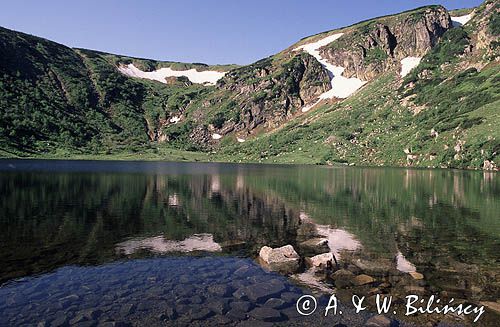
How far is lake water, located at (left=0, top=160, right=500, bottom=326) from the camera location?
66.3 feet

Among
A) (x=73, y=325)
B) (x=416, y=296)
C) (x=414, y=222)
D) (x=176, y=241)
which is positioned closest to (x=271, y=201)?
(x=414, y=222)

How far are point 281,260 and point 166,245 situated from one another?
12.0 m

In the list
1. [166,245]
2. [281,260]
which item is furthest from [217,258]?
[166,245]

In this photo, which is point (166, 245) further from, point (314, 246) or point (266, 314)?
point (266, 314)

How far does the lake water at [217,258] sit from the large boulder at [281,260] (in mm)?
893

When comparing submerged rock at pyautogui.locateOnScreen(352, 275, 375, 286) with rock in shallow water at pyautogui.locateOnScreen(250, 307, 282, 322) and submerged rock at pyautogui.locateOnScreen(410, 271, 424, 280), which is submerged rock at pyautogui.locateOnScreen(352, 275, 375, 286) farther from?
rock in shallow water at pyautogui.locateOnScreen(250, 307, 282, 322)

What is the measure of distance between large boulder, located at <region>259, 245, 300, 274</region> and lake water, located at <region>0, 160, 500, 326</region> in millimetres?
893

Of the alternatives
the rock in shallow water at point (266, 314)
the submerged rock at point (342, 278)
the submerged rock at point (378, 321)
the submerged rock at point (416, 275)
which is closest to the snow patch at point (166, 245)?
the submerged rock at point (342, 278)

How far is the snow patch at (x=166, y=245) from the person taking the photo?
3378 centimetres

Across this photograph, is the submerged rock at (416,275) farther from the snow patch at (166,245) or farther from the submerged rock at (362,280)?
the snow patch at (166,245)

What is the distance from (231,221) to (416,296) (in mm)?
28190

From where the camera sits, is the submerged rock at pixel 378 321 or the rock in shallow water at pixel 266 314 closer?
the submerged rock at pixel 378 321

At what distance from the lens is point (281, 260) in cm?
2972

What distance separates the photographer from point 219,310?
20.4 meters
